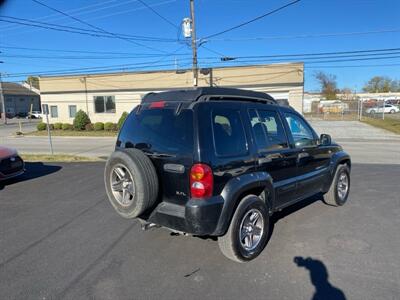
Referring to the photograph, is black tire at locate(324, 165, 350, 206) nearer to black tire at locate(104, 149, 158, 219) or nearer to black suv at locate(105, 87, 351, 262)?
black suv at locate(105, 87, 351, 262)

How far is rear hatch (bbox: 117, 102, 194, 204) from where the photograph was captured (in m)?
3.13

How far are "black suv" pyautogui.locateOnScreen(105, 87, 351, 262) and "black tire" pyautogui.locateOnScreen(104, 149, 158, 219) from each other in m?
0.01

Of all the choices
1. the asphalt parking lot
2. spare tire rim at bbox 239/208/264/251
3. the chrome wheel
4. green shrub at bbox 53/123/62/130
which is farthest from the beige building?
spare tire rim at bbox 239/208/264/251

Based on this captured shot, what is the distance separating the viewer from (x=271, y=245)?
387cm

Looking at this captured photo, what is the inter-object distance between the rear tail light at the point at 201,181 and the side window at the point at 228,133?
10.5 inches

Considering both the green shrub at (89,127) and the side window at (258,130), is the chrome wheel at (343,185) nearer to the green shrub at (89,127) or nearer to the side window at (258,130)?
the side window at (258,130)

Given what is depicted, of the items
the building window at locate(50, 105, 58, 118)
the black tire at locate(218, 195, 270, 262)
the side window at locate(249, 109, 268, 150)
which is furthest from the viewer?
the building window at locate(50, 105, 58, 118)

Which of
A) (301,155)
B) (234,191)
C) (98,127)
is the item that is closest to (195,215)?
(234,191)

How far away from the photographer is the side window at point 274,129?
3932 millimetres

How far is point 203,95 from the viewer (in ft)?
10.9

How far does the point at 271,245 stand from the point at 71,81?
3036cm

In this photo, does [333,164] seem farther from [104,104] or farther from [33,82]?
[33,82]

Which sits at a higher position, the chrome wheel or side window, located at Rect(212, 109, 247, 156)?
side window, located at Rect(212, 109, 247, 156)

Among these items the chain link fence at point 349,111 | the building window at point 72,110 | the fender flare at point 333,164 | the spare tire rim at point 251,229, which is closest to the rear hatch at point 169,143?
the spare tire rim at point 251,229
